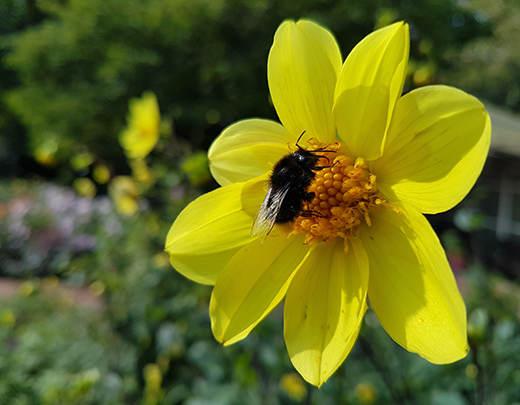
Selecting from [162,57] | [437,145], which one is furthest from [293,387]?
[162,57]

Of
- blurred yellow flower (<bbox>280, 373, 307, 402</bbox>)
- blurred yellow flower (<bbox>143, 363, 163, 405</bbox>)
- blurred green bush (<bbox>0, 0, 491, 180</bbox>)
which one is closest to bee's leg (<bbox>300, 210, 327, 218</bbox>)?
blurred yellow flower (<bbox>280, 373, 307, 402</bbox>)

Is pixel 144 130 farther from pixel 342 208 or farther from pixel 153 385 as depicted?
pixel 342 208

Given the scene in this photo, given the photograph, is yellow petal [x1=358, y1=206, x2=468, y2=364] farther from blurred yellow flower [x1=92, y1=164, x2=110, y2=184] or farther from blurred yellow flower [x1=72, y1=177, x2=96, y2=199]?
blurred yellow flower [x1=72, y1=177, x2=96, y2=199]

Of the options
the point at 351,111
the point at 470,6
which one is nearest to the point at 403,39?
the point at 351,111

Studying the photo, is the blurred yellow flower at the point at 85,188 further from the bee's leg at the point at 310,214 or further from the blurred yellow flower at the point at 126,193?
the bee's leg at the point at 310,214

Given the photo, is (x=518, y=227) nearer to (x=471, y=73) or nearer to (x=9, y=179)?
(x=471, y=73)

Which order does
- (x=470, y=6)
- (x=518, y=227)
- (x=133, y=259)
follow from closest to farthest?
1. (x=133, y=259)
2. (x=518, y=227)
3. (x=470, y=6)
